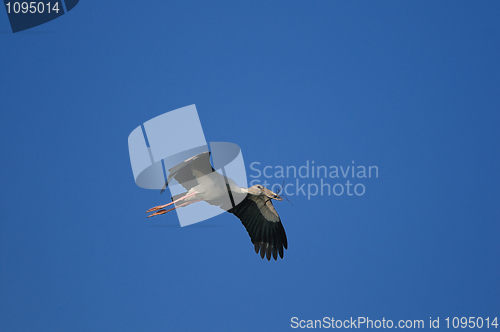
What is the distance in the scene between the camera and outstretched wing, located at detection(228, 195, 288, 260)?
29.5 ft

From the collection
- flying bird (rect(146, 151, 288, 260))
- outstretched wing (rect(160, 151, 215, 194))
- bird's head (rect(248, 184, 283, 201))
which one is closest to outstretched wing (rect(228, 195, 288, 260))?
flying bird (rect(146, 151, 288, 260))

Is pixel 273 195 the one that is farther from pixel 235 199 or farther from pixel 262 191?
pixel 235 199

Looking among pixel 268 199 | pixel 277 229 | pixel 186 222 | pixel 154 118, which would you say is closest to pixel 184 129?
pixel 154 118

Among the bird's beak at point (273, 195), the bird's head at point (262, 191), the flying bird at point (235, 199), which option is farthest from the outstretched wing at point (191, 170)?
the bird's beak at point (273, 195)

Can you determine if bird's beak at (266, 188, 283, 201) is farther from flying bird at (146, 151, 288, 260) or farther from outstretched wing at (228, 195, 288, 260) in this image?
outstretched wing at (228, 195, 288, 260)

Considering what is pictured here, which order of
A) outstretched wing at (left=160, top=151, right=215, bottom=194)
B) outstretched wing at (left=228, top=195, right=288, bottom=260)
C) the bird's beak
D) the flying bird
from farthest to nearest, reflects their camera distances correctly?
outstretched wing at (left=228, top=195, right=288, bottom=260) < the bird's beak < the flying bird < outstretched wing at (left=160, top=151, right=215, bottom=194)

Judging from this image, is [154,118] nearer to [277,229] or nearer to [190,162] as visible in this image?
[190,162]

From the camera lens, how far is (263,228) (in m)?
9.10

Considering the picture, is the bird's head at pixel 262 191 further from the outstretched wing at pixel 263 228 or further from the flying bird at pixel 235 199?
the outstretched wing at pixel 263 228

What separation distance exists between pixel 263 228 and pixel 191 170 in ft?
6.60

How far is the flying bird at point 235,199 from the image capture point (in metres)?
7.82

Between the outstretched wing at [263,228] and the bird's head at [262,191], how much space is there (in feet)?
2.41

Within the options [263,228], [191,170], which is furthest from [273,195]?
[191,170]

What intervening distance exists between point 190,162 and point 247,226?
7.25 ft
